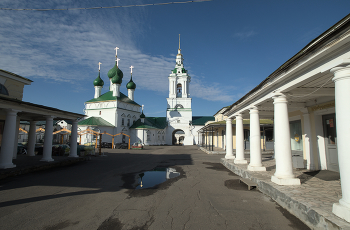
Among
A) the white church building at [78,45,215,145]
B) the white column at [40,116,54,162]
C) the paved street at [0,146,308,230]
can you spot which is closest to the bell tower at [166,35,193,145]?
the white church building at [78,45,215,145]

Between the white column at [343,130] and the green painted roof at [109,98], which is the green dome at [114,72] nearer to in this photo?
the green painted roof at [109,98]

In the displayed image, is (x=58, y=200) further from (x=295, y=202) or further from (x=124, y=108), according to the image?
(x=124, y=108)

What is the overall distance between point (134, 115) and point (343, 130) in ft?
147

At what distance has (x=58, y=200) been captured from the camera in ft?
18.9

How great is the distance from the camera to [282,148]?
627 centimetres

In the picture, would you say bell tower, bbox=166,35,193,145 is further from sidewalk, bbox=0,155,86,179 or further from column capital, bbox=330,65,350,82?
column capital, bbox=330,65,350,82

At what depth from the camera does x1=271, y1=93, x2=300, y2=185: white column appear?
6086 millimetres

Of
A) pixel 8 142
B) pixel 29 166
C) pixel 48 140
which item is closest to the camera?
pixel 8 142

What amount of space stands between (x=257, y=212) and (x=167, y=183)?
12.6 ft

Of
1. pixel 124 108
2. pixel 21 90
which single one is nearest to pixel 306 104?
pixel 21 90

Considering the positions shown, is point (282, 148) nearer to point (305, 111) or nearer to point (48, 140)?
point (305, 111)

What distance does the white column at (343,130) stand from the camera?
3638 mm

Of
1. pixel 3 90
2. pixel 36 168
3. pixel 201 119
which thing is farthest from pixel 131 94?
pixel 36 168

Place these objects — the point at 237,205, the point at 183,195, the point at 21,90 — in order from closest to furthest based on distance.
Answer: the point at 237,205
the point at 183,195
the point at 21,90
